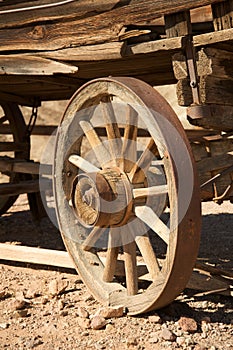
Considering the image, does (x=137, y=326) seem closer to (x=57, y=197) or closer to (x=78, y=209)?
(x=78, y=209)

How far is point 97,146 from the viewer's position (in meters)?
4.07

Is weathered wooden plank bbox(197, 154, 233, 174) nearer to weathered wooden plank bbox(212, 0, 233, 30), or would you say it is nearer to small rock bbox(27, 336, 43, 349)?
weathered wooden plank bbox(212, 0, 233, 30)

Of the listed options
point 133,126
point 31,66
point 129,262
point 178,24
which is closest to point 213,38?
point 178,24

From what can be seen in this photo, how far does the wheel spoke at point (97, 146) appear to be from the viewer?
4031 mm

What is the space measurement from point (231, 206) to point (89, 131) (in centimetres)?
394

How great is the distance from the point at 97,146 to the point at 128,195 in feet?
1.65

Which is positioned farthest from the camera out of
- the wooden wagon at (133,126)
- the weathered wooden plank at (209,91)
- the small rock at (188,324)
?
the weathered wooden plank at (209,91)

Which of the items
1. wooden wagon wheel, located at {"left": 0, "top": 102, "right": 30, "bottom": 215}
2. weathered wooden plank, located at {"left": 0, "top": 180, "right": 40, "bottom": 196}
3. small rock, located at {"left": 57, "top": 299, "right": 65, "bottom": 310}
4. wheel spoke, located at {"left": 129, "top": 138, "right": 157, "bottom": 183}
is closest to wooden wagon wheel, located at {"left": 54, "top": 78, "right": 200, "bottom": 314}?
wheel spoke, located at {"left": 129, "top": 138, "right": 157, "bottom": 183}

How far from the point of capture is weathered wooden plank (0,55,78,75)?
4.36m

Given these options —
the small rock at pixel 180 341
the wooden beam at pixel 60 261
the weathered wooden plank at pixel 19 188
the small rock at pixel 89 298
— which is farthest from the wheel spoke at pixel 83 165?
the weathered wooden plank at pixel 19 188

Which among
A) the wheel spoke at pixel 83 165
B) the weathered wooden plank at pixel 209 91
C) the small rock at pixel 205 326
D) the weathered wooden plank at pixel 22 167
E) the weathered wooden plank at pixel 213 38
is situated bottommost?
the small rock at pixel 205 326

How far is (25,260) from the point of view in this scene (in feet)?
16.1

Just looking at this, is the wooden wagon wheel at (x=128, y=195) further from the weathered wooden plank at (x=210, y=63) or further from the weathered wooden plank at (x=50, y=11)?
the weathered wooden plank at (x=50, y=11)

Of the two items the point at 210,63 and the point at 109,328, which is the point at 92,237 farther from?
the point at 210,63
